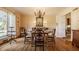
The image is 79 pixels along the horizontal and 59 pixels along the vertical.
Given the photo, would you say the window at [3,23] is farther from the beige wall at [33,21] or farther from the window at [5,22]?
the beige wall at [33,21]

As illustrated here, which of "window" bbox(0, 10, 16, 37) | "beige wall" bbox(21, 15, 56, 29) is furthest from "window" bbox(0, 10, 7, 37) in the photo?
"beige wall" bbox(21, 15, 56, 29)

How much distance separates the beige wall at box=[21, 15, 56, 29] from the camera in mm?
12516

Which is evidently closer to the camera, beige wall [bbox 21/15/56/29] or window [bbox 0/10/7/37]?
→ window [bbox 0/10/7/37]

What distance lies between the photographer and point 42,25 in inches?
483

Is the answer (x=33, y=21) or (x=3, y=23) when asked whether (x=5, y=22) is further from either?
(x=33, y=21)

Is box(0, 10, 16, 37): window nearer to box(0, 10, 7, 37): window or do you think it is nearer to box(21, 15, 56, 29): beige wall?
box(0, 10, 7, 37): window

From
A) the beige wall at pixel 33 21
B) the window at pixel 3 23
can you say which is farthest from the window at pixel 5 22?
the beige wall at pixel 33 21

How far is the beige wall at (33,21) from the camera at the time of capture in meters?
12.5

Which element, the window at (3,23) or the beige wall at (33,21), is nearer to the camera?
the window at (3,23)

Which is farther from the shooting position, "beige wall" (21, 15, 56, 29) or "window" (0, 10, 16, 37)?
"beige wall" (21, 15, 56, 29)

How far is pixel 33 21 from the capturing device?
41.3 feet
